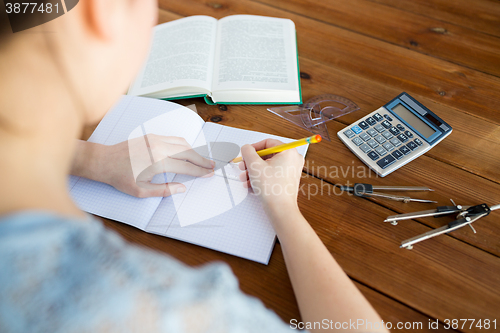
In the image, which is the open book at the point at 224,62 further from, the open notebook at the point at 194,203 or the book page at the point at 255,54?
the open notebook at the point at 194,203

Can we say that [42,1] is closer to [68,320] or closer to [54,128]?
[54,128]

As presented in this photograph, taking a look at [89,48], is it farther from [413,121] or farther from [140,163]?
[413,121]

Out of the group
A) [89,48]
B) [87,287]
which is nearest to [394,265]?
[87,287]

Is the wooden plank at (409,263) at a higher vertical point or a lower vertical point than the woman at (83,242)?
lower

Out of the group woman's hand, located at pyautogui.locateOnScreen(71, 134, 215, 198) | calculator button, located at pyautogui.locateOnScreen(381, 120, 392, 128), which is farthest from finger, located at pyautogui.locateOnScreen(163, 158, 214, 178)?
calculator button, located at pyautogui.locateOnScreen(381, 120, 392, 128)

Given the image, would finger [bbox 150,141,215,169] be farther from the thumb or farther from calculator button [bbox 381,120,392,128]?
calculator button [bbox 381,120,392,128]

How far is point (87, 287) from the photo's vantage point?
13.4 inches

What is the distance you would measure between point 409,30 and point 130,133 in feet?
2.91

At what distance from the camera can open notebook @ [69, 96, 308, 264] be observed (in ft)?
2.03

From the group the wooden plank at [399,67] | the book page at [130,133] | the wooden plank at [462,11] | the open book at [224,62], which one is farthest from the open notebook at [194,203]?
the wooden plank at [462,11]

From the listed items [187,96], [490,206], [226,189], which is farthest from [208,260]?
[490,206]

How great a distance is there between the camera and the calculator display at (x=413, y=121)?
29.3 inches

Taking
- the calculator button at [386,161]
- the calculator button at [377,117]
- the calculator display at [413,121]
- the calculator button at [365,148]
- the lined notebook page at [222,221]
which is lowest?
the lined notebook page at [222,221]

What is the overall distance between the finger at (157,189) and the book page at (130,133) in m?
0.01
